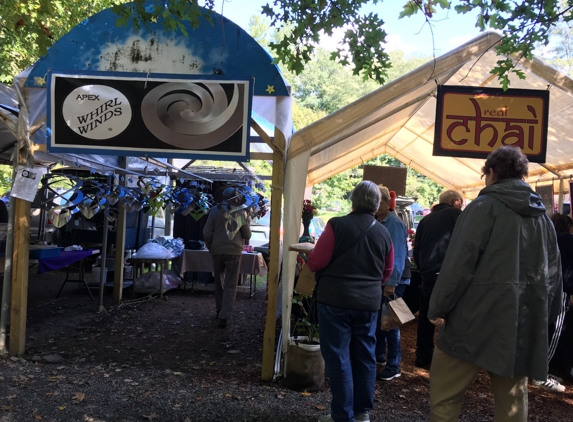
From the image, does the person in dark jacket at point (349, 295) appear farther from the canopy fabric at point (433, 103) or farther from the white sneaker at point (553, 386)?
the white sneaker at point (553, 386)

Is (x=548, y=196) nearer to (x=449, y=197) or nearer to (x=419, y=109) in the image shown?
(x=419, y=109)

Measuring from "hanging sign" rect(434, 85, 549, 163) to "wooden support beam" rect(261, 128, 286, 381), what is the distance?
5.08 feet

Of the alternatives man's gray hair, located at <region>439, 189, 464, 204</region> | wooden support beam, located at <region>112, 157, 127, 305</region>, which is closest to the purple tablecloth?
wooden support beam, located at <region>112, 157, 127, 305</region>

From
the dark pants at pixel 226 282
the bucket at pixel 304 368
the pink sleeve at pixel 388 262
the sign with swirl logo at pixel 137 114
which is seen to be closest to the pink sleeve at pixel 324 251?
the pink sleeve at pixel 388 262

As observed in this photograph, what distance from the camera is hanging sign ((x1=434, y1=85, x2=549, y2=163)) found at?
4.77 m

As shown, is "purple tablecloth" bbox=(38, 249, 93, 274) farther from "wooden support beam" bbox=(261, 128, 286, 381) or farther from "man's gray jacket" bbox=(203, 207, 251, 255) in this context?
"wooden support beam" bbox=(261, 128, 286, 381)

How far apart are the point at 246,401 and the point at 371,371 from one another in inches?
48.4

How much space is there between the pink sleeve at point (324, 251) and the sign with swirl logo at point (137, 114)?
1.62 metres

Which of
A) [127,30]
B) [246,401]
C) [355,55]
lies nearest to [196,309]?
[246,401]

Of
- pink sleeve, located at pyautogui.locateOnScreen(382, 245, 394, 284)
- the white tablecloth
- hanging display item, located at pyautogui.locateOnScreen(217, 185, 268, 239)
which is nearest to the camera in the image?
pink sleeve, located at pyautogui.locateOnScreen(382, 245, 394, 284)

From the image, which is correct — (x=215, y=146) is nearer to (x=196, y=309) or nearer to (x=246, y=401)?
(x=246, y=401)

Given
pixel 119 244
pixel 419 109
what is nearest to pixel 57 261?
pixel 119 244

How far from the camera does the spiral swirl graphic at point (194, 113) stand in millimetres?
4711

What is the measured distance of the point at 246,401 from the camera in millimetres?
4234
